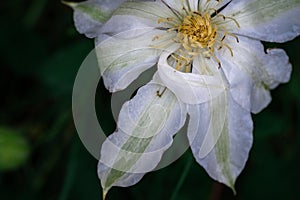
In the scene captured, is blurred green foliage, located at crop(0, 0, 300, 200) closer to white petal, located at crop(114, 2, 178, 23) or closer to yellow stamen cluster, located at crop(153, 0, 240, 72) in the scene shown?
yellow stamen cluster, located at crop(153, 0, 240, 72)

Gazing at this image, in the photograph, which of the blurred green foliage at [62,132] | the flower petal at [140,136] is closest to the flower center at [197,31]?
the flower petal at [140,136]

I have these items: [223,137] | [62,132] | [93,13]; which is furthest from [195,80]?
[62,132]

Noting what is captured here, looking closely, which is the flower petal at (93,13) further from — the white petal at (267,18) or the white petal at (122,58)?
the white petal at (267,18)

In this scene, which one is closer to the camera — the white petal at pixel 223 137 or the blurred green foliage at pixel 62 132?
the white petal at pixel 223 137

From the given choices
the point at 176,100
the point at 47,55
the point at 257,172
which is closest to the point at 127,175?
the point at 176,100

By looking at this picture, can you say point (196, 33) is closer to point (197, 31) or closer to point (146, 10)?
point (197, 31)

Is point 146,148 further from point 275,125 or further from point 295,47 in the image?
point 295,47
